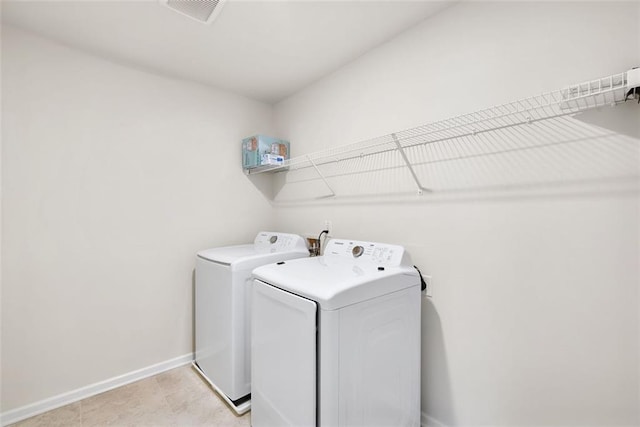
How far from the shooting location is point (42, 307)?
182 cm

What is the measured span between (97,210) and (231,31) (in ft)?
5.06

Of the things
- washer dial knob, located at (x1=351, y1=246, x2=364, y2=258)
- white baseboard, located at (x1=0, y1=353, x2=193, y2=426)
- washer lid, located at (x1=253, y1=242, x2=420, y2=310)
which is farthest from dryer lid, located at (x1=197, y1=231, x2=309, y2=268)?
white baseboard, located at (x1=0, y1=353, x2=193, y2=426)

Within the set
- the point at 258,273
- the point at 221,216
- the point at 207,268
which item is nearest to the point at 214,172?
the point at 221,216

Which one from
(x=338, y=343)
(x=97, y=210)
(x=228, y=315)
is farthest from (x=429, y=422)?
(x=97, y=210)

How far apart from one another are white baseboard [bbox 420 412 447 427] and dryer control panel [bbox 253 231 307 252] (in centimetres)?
135

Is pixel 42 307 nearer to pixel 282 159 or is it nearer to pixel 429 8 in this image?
pixel 282 159

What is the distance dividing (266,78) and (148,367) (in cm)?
253

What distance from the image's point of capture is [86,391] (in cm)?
195

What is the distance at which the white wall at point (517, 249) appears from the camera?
1.11 m

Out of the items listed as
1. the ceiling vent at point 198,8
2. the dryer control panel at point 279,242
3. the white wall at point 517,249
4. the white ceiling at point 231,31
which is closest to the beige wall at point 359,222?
the white wall at point 517,249

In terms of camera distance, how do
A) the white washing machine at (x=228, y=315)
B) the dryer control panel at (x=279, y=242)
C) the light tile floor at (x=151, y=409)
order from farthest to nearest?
the dryer control panel at (x=279, y=242) < the white washing machine at (x=228, y=315) < the light tile floor at (x=151, y=409)

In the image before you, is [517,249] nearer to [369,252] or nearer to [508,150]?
[508,150]

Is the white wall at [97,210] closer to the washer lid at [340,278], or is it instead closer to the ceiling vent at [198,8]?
the ceiling vent at [198,8]

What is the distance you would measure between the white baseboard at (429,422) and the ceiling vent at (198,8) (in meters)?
2.62
